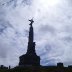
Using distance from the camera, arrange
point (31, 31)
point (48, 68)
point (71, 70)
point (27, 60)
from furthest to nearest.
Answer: point (31, 31) < point (27, 60) < point (48, 68) < point (71, 70)

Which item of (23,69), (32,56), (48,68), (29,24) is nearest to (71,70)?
(48,68)

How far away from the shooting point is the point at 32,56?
6625 centimetres

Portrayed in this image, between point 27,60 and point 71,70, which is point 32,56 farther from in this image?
point 71,70

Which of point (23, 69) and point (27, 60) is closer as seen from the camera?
point (23, 69)

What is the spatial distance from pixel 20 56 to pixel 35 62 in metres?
6.29

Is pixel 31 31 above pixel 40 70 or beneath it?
above

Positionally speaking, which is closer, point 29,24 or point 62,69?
point 62,69

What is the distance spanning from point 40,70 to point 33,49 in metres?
14.7

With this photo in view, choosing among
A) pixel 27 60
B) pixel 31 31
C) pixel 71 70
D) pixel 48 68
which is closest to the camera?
pixel 71 70

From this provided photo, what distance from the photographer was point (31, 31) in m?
71.2

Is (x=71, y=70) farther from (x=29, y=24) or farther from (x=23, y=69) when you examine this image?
(x=29, y=24)

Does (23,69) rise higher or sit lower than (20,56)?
lower

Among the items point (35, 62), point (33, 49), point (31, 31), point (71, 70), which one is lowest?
point (71, 70)

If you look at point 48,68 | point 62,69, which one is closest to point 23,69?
point 48,68
